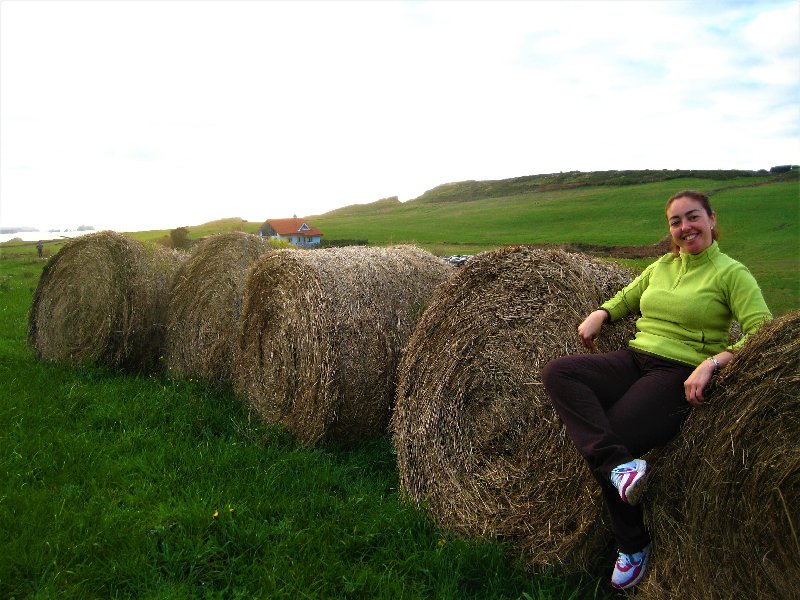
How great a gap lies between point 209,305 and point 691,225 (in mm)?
5421

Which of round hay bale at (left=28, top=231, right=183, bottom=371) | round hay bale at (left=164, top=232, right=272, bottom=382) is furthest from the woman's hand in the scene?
round hay bale at (left=28, top=231, right=183, bottom=371)

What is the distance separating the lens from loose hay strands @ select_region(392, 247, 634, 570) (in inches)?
145

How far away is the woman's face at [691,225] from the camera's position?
3.39 meters

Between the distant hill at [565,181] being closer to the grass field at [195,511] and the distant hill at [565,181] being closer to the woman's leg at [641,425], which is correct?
the grass field at [195,511]

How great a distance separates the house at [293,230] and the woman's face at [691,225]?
2161cm

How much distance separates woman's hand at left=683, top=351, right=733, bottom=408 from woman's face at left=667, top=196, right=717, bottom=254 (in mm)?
696

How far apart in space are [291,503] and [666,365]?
2638 millimetres

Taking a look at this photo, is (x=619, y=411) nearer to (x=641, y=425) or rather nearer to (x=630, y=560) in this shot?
(x=641, y=425)

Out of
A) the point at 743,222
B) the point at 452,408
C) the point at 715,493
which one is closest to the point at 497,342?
the point at 452,408

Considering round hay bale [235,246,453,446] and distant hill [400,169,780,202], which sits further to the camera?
distant hill [400,169,780,202]

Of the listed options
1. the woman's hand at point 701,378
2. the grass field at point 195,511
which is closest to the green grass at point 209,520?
the grass field at point 195,511

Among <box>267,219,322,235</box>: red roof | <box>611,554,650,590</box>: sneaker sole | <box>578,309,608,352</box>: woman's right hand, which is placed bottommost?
<box>611,554,650,590</box>: sneaker sole

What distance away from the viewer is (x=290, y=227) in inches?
1112

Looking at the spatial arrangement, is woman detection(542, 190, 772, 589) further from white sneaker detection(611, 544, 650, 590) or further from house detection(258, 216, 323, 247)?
house detection(258, 216, 323, 247)
